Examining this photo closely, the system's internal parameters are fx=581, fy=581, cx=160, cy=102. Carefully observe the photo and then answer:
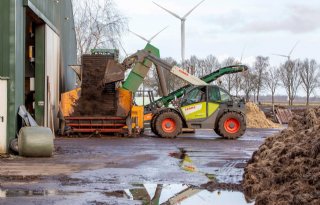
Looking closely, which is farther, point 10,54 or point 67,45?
point 67,45

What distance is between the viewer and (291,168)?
9.72 metres

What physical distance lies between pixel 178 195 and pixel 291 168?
2244mm

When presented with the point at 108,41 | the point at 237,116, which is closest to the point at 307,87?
the point at 108,41

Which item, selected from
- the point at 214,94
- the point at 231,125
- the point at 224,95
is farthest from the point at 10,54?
the point at 231,125

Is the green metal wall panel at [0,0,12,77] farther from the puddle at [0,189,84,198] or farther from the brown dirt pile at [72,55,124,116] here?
the brown dirt pile at [72,55,124,116]

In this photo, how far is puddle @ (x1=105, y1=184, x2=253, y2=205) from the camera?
1019 centimetres

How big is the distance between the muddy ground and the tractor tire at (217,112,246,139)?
4364 mm

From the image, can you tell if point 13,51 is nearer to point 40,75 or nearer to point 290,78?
point 40,75

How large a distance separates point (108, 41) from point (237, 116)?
31434 millimetres

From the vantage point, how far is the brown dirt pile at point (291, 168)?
867cm

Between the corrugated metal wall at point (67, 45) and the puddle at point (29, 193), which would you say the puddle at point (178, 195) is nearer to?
the puddle at point (29, 193)

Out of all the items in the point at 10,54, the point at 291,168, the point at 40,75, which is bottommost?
the point at 291,168

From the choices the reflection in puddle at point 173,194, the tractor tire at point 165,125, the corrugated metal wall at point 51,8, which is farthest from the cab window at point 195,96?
the reflection in puddle at point 173,194

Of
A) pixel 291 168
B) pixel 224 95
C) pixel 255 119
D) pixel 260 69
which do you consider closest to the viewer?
pixel 291 168
